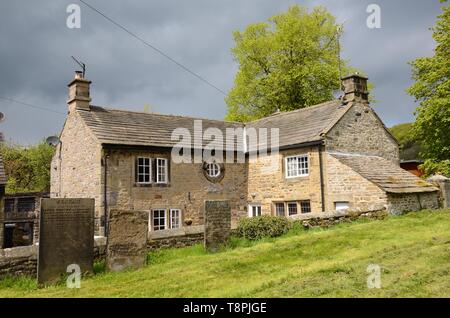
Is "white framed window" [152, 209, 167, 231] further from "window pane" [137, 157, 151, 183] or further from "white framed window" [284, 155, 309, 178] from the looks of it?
"white framed window" [284, 155, 309, 178]

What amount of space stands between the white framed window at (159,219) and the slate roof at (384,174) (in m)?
8.72

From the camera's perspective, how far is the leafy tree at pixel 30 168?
43.2 metres

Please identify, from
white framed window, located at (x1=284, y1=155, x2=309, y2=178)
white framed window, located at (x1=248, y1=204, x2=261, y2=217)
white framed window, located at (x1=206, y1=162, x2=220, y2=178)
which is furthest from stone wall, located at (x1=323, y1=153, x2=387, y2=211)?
white framed window, located at (x1=206, y1=162, x2=220, y2=178)

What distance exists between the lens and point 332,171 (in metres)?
18.6

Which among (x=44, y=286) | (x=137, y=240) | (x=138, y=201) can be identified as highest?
(x=138, y=201)

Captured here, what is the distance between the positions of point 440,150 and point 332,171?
1032 centimetres

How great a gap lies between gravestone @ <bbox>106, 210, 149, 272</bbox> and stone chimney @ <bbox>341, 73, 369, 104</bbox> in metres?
14.4

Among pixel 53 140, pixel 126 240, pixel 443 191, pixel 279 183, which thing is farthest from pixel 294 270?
pixel 53 140

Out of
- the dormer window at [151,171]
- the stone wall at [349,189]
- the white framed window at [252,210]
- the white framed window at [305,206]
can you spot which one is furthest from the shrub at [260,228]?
the white framed window at [252,210]

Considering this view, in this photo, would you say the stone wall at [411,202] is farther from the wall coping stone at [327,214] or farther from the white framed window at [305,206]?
the white framed window at [305,206]

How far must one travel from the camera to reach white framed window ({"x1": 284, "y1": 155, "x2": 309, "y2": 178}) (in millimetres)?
19969
